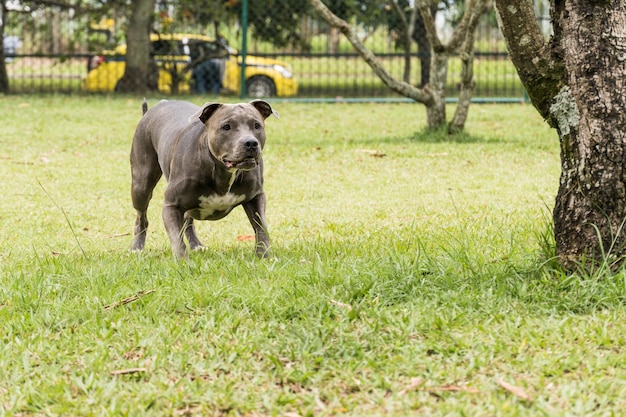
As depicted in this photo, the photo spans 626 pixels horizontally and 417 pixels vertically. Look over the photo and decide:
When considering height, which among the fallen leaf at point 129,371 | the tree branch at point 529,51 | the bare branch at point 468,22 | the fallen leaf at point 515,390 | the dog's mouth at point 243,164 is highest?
the bare branch at point 468,22

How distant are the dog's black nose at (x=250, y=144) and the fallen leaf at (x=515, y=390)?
249cm

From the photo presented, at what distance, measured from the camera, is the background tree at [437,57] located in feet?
36.2

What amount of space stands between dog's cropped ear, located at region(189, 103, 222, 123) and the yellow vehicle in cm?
1329

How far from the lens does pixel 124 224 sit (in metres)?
7.78

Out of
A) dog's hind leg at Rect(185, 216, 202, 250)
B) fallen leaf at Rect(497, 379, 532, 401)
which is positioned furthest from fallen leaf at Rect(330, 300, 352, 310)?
dog's hind leg at Rect(185, 216, 202, 250)

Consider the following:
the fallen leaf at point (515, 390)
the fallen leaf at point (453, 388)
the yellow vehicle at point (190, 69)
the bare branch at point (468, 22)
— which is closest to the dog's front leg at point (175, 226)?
the fallen leaf at point (453, 388)

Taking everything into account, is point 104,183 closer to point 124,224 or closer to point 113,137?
point 124,224

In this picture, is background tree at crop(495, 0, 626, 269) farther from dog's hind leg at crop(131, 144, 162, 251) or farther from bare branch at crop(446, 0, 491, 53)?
bare branch at crop(446, 0, 491, 53)

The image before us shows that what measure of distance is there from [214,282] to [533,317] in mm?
1687

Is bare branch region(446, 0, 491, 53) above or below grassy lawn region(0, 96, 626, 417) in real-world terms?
above

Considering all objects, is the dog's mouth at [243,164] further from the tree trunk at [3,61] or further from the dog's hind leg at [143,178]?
the tree trunk at [3,61]

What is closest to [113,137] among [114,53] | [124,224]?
[124,224]

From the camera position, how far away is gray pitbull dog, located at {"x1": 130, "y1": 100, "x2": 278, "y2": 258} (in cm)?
569

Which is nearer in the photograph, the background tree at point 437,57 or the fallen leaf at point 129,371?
the fallen leaf at point 129,371
